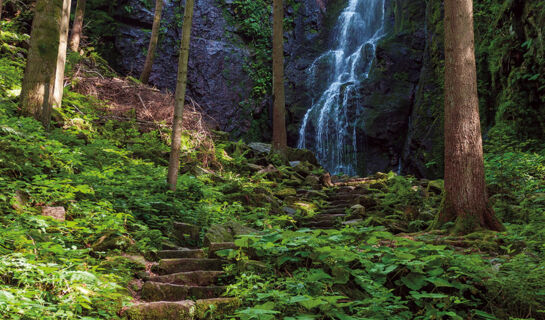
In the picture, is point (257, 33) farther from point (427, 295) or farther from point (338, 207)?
point (427, 295)

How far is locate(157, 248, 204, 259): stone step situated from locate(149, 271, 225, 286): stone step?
599 millimetres

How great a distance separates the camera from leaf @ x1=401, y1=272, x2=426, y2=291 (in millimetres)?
3443

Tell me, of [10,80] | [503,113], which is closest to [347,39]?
[503,113]

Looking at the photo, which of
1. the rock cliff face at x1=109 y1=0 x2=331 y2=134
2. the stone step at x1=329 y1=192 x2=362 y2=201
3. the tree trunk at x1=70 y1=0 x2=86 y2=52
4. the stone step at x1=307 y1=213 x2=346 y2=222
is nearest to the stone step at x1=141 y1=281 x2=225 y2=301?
the stone step at x1=307 y1=213 x2=346 y2=222

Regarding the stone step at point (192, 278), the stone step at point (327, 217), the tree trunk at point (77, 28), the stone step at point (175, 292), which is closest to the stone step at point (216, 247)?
the stone step at point (192, 278)

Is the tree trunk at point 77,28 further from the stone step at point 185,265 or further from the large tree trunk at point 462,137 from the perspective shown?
the large tree trunk at point 462,137

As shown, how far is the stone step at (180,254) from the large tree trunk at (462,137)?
12.5 feet

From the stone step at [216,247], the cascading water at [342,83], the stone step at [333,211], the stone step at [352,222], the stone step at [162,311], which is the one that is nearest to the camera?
the stone step at [162,311]

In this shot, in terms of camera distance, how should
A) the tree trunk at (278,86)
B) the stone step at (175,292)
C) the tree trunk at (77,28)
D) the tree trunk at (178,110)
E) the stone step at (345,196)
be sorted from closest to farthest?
the stone step at (175,292) < the tree trunk at (178,110) < the stone step at (345,196) < the tree trunk at (278,86) < the tree trunk at (77,28)

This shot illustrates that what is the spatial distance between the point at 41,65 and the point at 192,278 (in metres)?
5.78

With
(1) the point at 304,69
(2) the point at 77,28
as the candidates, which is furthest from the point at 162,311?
(1) the point at 304,69

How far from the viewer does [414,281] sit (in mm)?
3518

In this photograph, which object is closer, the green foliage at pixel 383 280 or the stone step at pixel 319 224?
the green foliage at pixel 383 280

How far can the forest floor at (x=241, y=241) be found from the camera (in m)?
3.04
